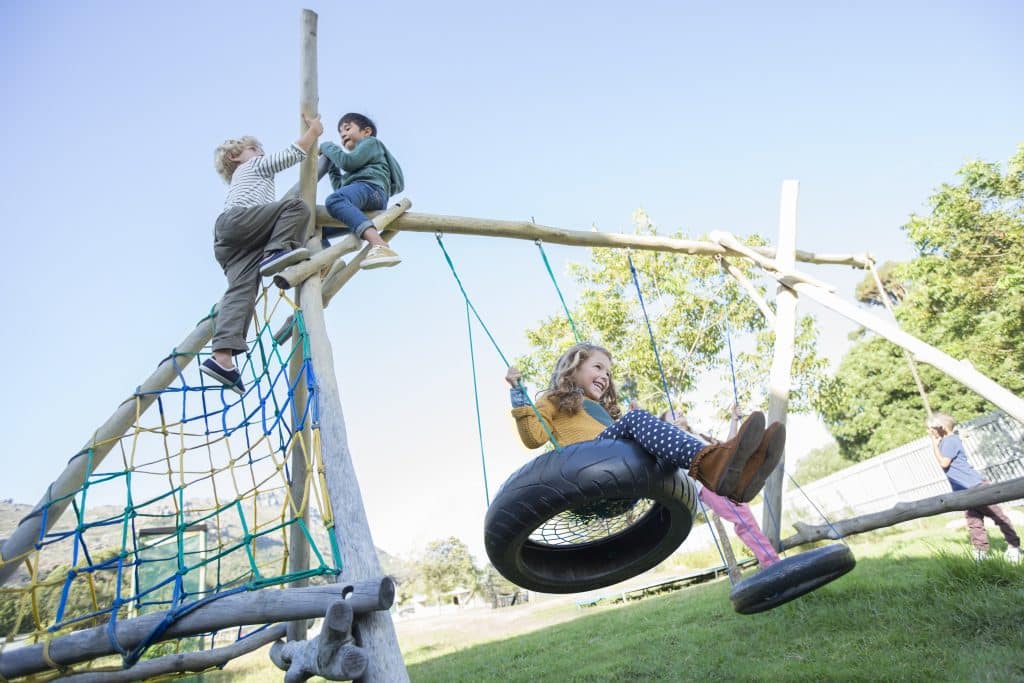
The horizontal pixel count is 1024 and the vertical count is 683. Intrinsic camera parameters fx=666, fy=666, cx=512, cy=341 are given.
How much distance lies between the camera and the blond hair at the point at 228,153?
383 centimetres

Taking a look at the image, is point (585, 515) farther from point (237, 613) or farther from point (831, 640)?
point (831, 640)

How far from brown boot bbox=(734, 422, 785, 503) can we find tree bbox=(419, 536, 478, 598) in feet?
79.3

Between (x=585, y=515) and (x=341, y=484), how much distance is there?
1.09 meters

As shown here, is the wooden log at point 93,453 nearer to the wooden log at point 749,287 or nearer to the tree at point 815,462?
the wooden log at point 749,287

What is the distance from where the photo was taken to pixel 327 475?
2646 mm

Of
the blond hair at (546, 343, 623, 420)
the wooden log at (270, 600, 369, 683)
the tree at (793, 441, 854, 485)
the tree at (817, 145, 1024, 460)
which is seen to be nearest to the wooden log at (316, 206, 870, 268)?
the blond hair at (546, 343, 623, 420)

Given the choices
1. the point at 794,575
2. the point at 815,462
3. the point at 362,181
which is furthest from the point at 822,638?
the point at 815,462

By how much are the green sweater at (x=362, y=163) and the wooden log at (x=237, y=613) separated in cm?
249

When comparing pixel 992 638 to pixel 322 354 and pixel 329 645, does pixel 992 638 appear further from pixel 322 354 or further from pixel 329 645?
pixel 322 354

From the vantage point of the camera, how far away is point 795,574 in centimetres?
298

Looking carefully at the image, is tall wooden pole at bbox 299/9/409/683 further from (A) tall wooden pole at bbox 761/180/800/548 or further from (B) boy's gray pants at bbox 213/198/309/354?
(A) tall wooden pole at bbox 761/180/800/548

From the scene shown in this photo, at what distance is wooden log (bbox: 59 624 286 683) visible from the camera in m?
3.17

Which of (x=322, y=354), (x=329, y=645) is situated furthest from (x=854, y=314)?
(x=329, y=645)

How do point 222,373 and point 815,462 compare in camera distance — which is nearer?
point 222,373
